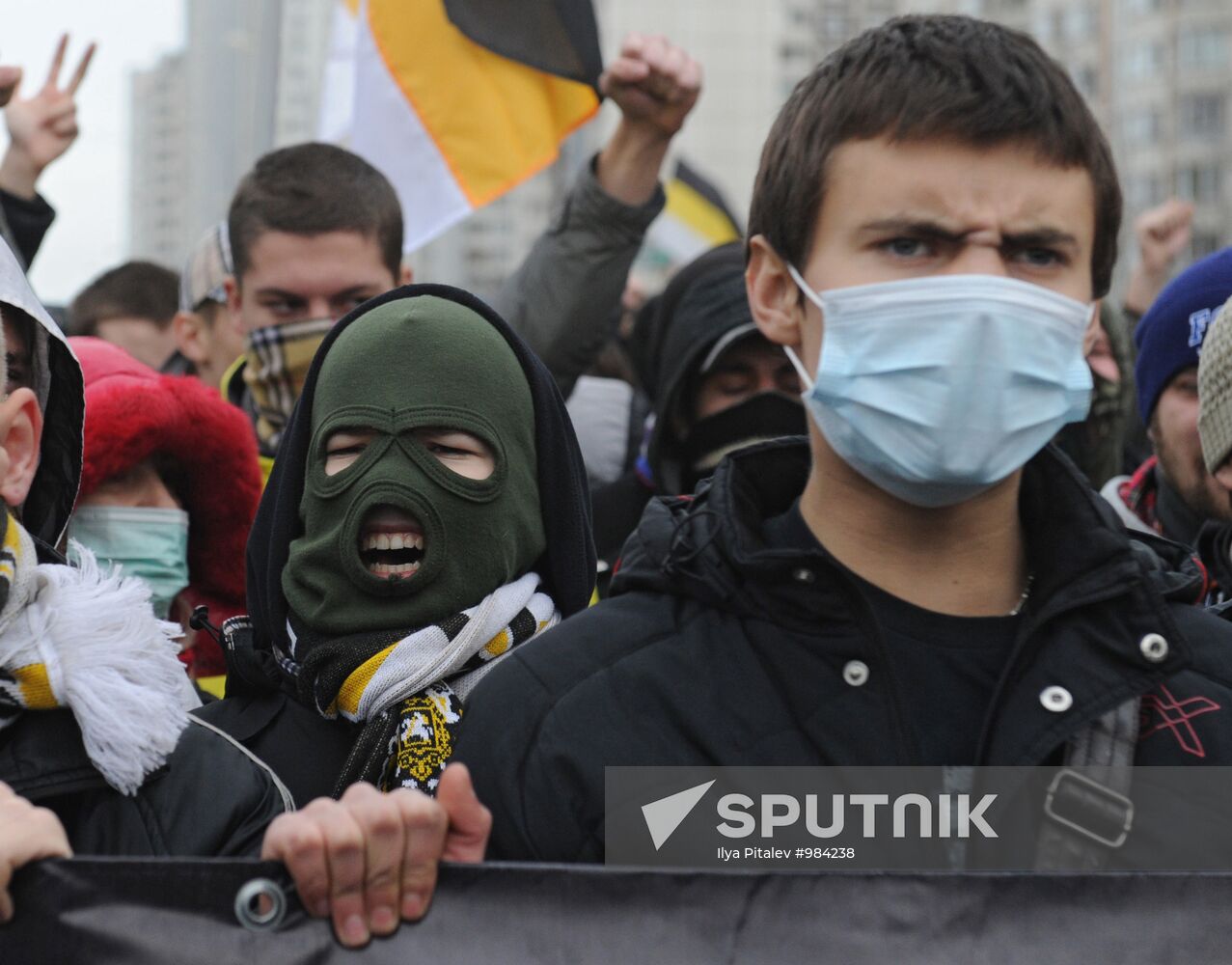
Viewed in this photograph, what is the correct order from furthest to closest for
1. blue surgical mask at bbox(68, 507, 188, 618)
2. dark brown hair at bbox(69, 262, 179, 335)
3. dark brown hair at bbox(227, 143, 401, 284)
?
dark brown hair at bbox(69, 262, 179, 335)
dark brown hair at bbox(227, 143, 401, 284)
blue surgical mask at bbox(68, 507, 188, 618)

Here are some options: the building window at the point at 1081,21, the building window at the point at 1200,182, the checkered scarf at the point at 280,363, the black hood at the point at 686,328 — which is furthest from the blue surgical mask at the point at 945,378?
the building window at the point at 1081,21

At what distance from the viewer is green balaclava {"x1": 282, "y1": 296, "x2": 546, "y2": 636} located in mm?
3004

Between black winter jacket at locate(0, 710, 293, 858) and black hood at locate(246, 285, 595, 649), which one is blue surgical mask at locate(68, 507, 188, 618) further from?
black winter jacket at locate(0, 710, 293, 858)

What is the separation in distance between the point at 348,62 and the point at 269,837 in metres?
4.93

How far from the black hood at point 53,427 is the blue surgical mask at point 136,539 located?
0.66 m

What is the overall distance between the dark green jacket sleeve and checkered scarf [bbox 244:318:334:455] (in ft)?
1.86

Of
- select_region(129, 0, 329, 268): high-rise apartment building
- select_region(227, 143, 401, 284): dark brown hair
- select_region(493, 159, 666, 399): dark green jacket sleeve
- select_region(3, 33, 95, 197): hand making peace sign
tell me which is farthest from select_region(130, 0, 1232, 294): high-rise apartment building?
select_region(493, 159, 666, 399): dark green jacket sleeve

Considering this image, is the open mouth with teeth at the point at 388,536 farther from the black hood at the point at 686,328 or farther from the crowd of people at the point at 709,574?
the black hood at the point at 686,328

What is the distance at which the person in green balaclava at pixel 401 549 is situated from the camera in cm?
297

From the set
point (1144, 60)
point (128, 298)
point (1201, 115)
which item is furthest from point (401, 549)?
point (1144, 60)

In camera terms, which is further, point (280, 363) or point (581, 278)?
point (581, 278)

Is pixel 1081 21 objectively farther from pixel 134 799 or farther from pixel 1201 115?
pixel 134 799

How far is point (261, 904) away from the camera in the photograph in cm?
200

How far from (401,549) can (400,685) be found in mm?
272
